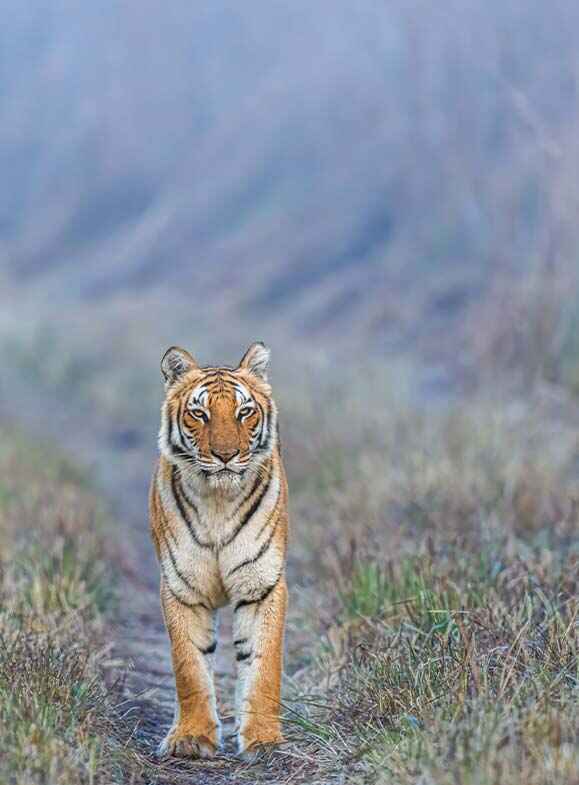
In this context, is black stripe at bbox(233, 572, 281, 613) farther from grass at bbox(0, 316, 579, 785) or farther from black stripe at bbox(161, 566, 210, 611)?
grass at bbox(0, 316, 579, 785)

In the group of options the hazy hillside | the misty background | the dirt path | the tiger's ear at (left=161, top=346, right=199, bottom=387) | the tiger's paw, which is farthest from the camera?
the hazy hillside

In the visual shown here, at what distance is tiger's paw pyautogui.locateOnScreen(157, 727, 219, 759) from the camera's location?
14.7ft

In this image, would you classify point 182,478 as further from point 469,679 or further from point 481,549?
point 481,549

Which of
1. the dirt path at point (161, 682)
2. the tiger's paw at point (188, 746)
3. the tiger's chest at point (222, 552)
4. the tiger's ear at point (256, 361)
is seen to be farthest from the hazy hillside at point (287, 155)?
the tiger's paw at point (188, 746)

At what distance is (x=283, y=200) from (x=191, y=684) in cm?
2132

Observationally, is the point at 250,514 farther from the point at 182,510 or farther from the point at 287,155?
the point at 287,155

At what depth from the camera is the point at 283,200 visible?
25.4m

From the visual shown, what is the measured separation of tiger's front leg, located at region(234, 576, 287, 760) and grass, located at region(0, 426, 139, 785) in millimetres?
398

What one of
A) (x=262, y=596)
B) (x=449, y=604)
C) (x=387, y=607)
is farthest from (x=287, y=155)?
(x=262, y=596)

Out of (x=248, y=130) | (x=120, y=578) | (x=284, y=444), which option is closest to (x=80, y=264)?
(x=248, y=130)

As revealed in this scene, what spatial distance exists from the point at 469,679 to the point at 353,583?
1.76m

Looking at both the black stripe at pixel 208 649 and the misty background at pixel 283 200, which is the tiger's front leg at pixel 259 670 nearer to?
the black stripe at pixel 208 649

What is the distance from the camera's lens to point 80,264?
29953 mm

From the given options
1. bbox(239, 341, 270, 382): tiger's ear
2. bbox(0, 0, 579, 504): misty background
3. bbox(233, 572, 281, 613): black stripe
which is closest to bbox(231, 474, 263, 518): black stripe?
bbox(233, 572, 281, 613): black stripe
